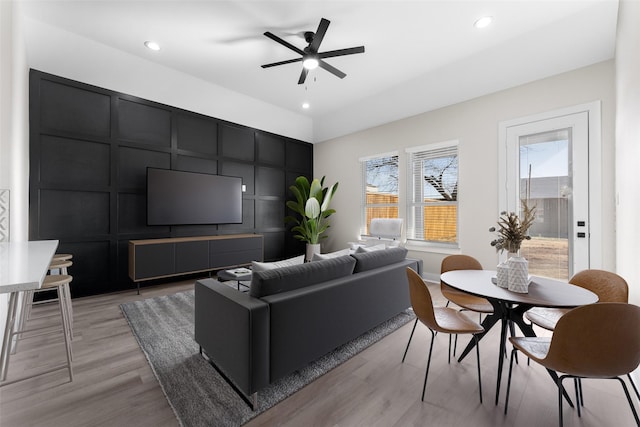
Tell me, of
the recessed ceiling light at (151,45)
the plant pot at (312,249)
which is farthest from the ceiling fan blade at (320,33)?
the plant pot at (312,249)

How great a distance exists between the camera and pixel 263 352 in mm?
1523

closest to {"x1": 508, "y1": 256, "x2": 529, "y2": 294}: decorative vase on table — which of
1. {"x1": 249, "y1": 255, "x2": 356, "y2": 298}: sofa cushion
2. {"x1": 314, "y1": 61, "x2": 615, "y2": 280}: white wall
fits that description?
{"x1": 249, "y1": 255, "x2": 356, "y2": 298}: sofa cushion

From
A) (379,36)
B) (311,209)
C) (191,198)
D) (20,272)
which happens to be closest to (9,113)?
(20,272)

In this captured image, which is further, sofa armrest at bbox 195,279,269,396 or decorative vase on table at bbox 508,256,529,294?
decorative vase on table at bbox 508,256,529,294

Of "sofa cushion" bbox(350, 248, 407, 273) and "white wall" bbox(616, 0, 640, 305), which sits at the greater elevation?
"white wall" bbox(616, 0, 640, 305)

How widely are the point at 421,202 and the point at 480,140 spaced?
1.30 metres

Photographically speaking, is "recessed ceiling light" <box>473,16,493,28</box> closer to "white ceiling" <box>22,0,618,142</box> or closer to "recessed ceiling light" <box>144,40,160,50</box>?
"white ceiling" <box>22,0,618,142</box>

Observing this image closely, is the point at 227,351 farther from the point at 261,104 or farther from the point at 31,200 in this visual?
the point at 261,104

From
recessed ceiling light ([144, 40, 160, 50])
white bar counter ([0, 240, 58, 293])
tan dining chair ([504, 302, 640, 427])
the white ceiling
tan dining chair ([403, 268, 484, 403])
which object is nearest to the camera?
white bar counter ([0, 240, 58, 293])

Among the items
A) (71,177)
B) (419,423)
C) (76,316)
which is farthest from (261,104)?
(419,423)

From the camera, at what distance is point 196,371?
186 cm

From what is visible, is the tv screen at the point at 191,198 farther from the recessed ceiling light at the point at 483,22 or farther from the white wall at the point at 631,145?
the white wall at the point at 631,145

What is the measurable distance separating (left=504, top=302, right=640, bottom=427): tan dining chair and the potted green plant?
177 inches

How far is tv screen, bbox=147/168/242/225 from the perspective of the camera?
3949 millimetres
